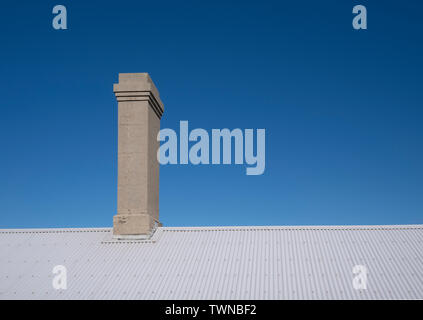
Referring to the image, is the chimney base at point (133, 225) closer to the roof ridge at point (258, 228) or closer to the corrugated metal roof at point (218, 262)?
the corrugated metal roof at point (218, 262)

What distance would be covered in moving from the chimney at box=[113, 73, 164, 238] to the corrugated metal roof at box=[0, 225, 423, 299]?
80 cm

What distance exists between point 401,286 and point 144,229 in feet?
28.7

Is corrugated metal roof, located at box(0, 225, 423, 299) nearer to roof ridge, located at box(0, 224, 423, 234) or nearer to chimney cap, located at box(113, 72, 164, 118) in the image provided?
roof ridge, located at box(0, 224, 423, 234)

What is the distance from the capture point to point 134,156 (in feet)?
70.0

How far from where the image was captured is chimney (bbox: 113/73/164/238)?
20859 mm

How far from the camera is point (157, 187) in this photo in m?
23.0

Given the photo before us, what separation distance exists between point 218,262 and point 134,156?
17.6 feet

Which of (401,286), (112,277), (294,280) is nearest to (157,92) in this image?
(112,277)

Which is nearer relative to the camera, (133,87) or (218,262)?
(218,262)

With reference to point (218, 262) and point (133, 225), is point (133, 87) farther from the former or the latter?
point (218, 262)

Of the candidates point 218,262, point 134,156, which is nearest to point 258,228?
point 218,262

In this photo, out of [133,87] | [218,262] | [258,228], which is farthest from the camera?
[133,87]

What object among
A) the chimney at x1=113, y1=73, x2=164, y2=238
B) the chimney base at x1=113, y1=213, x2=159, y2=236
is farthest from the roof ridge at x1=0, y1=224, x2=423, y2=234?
the chimney at x1=113, y1=73, x2=164, y2=238
